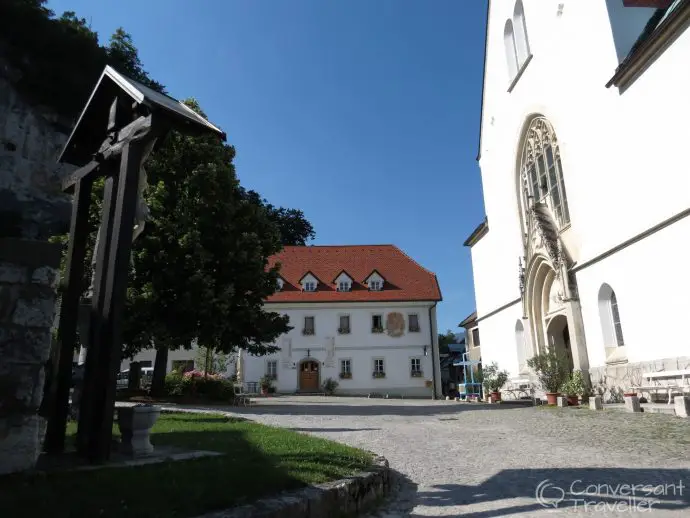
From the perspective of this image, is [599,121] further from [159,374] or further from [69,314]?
[159,374]

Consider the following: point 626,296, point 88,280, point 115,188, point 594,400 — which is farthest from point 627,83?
point 88,280

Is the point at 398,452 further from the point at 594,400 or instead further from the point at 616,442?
the point at 594,400

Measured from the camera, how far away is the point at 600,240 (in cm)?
1620

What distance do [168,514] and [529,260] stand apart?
19190 mm

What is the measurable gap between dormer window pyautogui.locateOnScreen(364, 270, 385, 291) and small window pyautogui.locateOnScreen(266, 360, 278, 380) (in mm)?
9023

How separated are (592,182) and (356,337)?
22231mm

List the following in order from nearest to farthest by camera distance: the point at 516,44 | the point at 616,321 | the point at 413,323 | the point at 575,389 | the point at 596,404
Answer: the point at 596,404 < the point at 616,321 < the point at 575,389 < the point at 516,44 < the point at 413,323

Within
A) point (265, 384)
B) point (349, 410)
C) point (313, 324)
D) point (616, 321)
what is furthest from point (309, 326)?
point (616, 321)

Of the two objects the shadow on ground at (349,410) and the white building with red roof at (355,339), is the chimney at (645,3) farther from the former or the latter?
the white building with red roof at (355,339)

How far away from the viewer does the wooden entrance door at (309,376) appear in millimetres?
34812

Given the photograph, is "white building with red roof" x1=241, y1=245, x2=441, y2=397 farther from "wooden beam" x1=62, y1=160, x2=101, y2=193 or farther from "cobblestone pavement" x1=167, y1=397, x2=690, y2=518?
"wooden beam" x1=62, y1=160, x2=101, y2=193

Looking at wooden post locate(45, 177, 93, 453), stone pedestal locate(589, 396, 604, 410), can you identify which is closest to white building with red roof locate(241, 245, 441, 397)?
stone pedestal locate(589, 396, 604, 410)

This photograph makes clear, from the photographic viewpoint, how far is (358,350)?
3550 centimetres

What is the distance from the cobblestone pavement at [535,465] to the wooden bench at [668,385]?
1552mm
